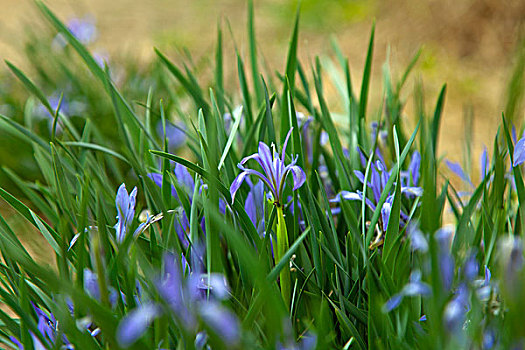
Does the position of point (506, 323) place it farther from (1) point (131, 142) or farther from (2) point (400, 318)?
(1) point (131, 142)

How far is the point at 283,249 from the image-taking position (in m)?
0.63

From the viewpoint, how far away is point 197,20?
12.2 feet

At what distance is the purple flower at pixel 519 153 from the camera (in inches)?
26.2

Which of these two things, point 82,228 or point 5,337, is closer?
point 82,228

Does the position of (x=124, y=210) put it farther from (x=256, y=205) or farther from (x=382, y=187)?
(x=382, y=187)

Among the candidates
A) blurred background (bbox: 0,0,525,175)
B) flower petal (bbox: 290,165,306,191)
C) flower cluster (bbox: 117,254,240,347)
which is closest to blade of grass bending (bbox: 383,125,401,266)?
flower petal (bbox: 290,165,306,191)

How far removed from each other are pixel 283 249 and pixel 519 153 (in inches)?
12.4

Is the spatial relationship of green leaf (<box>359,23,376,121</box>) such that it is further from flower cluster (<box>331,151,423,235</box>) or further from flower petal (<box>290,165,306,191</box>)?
flower petal (<box>290,165,306,191</box>)

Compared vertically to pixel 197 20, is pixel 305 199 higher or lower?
lower

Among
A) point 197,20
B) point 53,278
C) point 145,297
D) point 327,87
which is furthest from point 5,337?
point 197,20

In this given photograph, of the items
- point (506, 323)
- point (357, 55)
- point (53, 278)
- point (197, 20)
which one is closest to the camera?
point (53, 278)

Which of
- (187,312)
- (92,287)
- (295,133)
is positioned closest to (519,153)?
(295,133)

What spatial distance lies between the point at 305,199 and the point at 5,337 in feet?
1.41

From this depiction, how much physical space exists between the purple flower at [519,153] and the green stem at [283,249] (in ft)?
0.98
